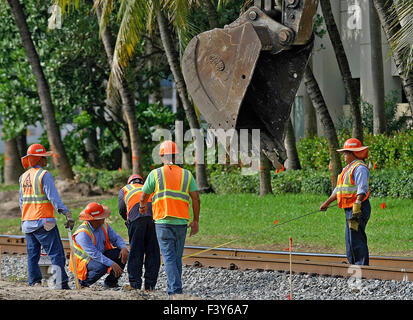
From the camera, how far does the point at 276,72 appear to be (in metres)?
9.07

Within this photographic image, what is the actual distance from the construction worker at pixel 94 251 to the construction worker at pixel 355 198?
2957 mm

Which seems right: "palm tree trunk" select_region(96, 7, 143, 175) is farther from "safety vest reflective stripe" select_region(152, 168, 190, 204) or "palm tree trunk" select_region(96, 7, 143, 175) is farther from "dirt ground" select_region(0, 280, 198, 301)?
"dirt ground" select_region(0, 280, 198, 301)

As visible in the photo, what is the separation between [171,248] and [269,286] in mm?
1988

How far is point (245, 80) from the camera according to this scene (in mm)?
8672

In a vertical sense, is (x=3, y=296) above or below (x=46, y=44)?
below

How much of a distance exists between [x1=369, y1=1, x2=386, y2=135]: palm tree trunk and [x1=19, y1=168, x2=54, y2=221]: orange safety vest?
14.2 metres

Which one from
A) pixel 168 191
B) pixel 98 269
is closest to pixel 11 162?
pixel 98 269

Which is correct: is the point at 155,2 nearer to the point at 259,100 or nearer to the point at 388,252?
the point at 388,252

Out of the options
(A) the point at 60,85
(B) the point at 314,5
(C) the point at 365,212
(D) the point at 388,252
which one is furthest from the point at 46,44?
(B) the point at 314,5

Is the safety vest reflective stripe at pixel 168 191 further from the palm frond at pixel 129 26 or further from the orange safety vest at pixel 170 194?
the palm frond at pixel 129 26

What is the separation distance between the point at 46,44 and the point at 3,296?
17537 mm

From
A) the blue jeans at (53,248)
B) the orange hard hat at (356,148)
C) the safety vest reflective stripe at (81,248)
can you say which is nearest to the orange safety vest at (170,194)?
the safety vest reflective stripe at (81,248)

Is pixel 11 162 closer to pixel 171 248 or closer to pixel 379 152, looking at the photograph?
pixel 379 152
